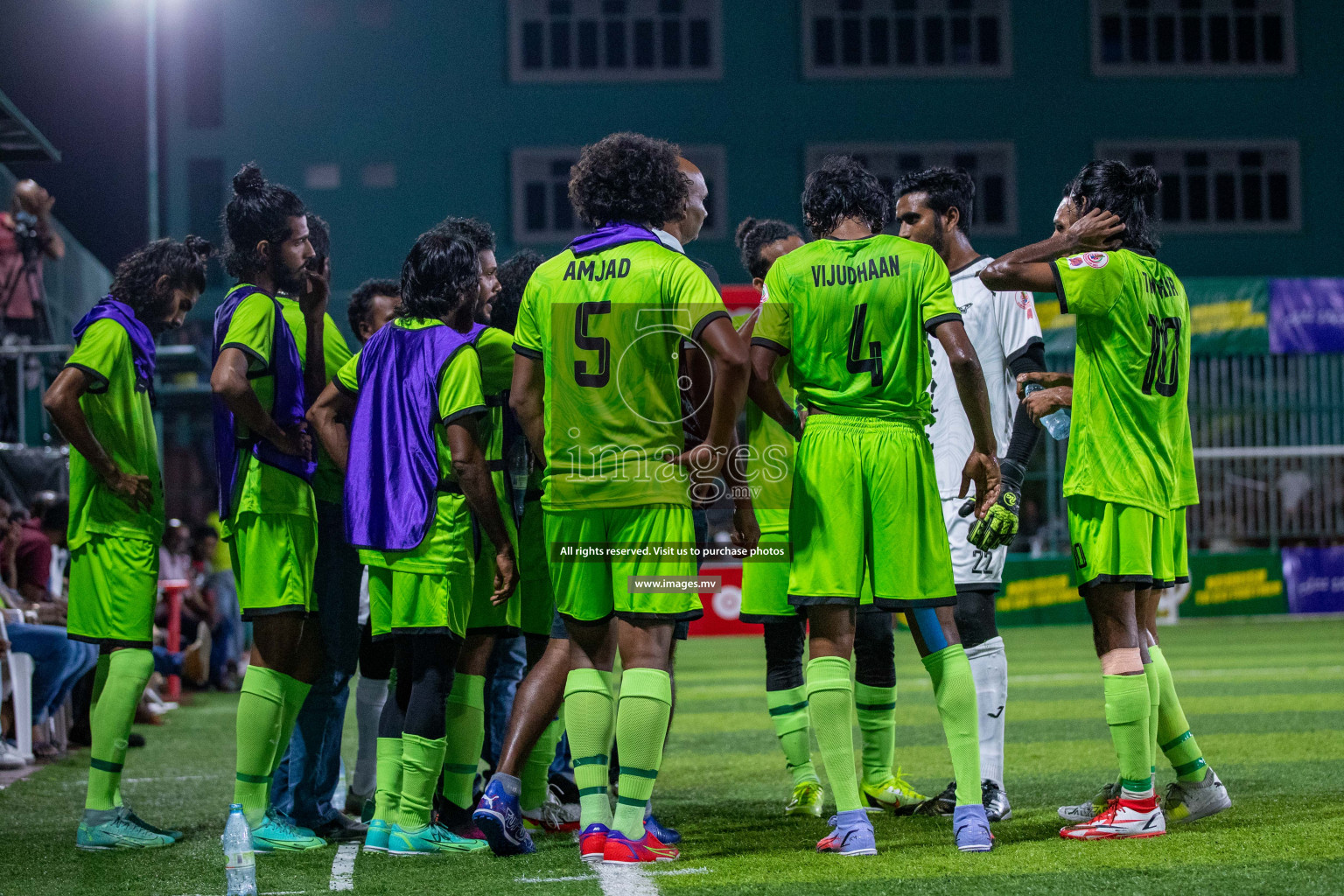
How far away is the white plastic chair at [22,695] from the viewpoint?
816 cm

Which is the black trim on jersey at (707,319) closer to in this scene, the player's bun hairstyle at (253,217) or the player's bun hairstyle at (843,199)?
the player's bun hairstyle at (843,199)

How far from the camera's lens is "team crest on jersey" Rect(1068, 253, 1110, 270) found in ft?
16.6

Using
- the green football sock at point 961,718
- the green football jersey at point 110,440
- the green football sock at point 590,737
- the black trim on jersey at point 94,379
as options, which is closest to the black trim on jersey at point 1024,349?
the green football sock at point 961,718

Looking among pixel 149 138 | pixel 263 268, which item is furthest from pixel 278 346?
pixel 149 138

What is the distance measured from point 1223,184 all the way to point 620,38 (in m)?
14.3

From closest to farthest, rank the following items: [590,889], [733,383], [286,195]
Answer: [590,889], [733,383], [286,195]

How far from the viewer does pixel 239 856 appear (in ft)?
14.1

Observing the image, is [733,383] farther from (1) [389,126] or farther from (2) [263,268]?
(1) [389,126]

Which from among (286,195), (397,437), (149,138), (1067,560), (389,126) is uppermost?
(389,126)

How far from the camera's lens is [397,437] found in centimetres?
525

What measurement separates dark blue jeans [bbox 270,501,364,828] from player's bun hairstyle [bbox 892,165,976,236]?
108 inches

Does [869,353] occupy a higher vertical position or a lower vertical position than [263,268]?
lower

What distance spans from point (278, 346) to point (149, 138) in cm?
1533

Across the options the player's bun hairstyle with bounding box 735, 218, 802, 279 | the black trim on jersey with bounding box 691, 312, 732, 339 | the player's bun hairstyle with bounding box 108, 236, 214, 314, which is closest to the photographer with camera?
the player's bun hairstyle with bounding box 108, 236, 214, 314
